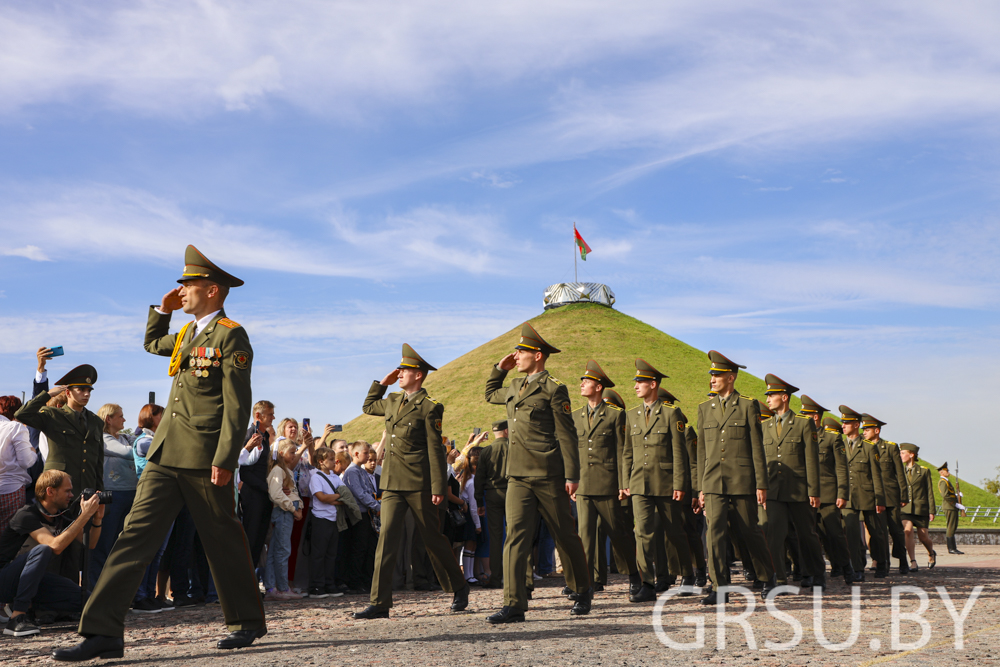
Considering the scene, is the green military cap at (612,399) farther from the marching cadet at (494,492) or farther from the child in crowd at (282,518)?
the child in crowd at (282,518)

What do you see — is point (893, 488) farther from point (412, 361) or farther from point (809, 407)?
point (412, 361)

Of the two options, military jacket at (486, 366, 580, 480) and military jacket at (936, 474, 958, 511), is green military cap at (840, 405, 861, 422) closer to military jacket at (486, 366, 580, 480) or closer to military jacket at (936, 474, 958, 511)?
military jacket at (486, 366, 580, 480)

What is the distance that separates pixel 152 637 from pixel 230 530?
1.72 meters

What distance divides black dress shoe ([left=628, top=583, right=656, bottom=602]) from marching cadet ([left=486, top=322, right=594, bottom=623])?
122 cm

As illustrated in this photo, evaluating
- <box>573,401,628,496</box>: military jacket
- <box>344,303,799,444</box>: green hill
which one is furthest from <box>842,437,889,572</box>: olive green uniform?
<box>344,303,799,444</box>: green hill

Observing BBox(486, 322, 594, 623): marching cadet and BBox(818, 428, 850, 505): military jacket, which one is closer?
BBox(486, 322, 594, 623): marching cadet

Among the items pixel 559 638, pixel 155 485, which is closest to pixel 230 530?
pixel 155 485

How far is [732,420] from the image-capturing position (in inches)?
366

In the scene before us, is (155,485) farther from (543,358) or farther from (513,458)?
(543,358)

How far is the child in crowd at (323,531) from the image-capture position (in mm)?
10180

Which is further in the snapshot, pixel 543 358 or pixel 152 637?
pixel 543 358

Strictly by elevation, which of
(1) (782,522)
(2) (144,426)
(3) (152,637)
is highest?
(2) (144,426)

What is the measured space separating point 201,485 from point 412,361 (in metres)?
3.05

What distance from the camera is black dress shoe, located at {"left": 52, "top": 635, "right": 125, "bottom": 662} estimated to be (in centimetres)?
522
